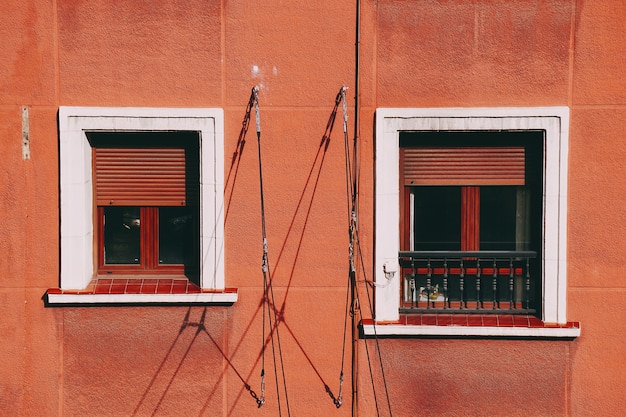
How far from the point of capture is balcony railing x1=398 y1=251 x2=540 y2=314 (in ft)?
26.3

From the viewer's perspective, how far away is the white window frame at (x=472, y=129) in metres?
7.73

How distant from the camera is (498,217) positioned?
8109 mm

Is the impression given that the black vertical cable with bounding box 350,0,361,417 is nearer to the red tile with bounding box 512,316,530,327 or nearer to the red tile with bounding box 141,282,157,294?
the red tile with bounding box 512,316,530,327

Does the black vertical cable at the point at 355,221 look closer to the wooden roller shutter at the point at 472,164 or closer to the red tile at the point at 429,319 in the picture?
the wooden roller shutter at the point at 472,164

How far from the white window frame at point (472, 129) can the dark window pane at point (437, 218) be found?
13.6 inches

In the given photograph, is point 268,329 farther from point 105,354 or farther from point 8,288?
point 8,288

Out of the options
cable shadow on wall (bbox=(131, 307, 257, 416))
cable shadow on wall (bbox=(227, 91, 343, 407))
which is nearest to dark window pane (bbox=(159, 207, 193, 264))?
cable shadow on wall (bbox=(131, 307, 257, 416))

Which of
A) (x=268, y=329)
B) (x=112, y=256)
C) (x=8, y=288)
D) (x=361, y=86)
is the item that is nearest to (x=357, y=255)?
(x=268, y=329)

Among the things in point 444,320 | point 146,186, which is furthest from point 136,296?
point 444,320

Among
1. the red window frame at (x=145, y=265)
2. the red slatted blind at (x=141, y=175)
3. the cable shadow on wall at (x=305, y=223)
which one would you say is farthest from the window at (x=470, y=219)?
the red window frame at (x=145, y=265)

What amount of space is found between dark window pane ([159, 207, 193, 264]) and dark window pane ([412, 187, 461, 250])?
97.3 inches

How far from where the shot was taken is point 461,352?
7.88 metres

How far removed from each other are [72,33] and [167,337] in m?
3.31

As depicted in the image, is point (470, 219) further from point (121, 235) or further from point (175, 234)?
point (121, 235)
